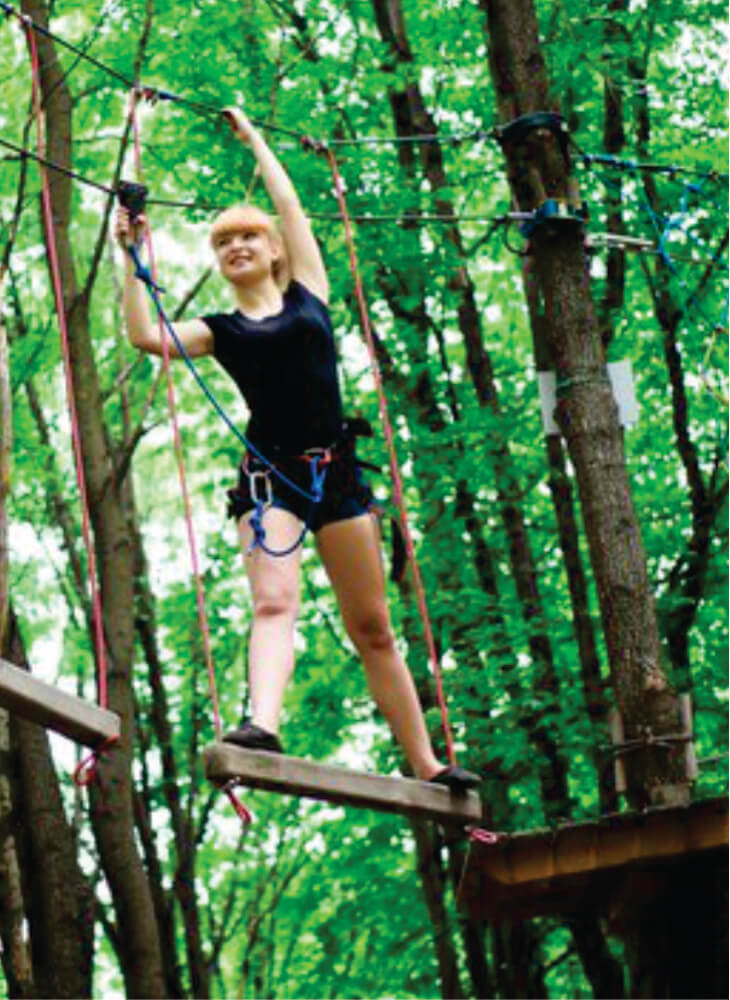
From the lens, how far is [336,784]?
493 centimetres

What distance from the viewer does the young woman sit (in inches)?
206

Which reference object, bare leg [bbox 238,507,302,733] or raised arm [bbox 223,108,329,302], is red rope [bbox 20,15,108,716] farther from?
raised arm [bbox 223,108,329,302]

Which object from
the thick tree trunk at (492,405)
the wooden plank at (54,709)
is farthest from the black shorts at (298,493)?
the thick tree trunk at (492,405)

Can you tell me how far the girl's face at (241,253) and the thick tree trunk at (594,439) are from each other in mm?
→ 2518

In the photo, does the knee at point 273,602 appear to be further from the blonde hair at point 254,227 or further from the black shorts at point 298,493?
the blonde hair at point 254,227

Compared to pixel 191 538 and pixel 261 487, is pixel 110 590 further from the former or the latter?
pixel 191 538

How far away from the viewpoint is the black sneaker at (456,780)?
5344 mm

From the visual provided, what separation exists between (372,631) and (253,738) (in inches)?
31.1

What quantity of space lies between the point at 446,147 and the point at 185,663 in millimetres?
4964

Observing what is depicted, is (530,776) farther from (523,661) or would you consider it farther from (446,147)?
(446,147)

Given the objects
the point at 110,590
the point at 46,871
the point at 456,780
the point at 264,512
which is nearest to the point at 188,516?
the point at 264,512

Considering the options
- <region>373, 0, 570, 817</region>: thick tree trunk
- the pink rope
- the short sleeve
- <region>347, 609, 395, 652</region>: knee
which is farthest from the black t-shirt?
<region>373, 0, 570, 817</region>: thick tree trunk

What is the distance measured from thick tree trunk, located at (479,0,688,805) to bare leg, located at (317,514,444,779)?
192 cm

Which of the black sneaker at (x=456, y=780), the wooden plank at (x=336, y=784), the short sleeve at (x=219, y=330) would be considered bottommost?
the wooden plank at (x=336, y=784)
